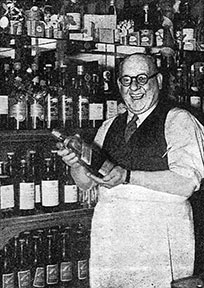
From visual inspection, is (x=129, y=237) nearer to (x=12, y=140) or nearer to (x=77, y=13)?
(x=12, y=140)

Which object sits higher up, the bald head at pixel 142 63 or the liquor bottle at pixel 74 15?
the liquor bottle at pixel 74 15

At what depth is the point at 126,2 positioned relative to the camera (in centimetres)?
182

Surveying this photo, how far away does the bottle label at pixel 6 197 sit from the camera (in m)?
1.52

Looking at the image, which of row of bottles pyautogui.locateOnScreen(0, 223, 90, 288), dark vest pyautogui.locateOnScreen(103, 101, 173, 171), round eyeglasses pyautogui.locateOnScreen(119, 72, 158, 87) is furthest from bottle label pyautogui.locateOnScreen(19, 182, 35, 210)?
round eyeglasses pyautogui.locateOnScreen(119, 72, 158, 87)

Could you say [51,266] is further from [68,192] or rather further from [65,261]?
[68,192]

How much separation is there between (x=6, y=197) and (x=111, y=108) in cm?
36

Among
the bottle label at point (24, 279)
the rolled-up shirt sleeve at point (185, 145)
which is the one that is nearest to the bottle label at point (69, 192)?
the bottle label at point (24, 279)

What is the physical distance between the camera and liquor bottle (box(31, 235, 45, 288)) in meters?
1.63

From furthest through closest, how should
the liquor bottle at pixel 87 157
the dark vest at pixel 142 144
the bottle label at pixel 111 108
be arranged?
the bottle label at pixel 111 108, the dark vest at pixel 142 144, the liquor bottle at pixel 87 157

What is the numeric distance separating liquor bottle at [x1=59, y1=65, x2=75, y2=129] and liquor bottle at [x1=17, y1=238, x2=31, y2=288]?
318mm

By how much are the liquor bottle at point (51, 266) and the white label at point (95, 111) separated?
1.08 ft

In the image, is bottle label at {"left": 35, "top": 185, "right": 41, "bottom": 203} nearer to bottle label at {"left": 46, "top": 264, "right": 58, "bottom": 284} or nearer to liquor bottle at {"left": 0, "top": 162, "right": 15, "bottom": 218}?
liquor bottle at {"left": 0, "top": 162, "right": 15, "bottom": 218}

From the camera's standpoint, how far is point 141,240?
1487mm

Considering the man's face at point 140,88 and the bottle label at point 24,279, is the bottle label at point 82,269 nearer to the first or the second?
the bottle label at point 24,279
